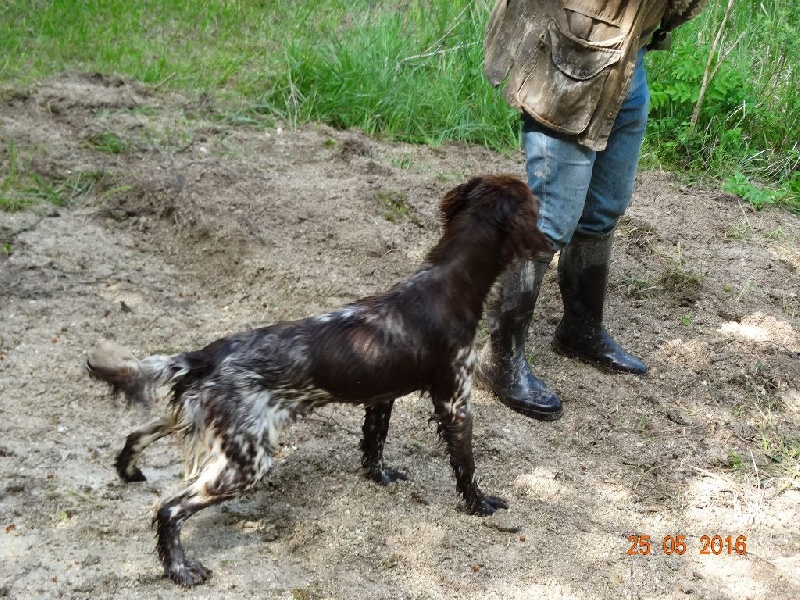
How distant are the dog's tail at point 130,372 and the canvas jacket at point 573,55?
1.89m

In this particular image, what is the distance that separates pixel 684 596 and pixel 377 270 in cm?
261

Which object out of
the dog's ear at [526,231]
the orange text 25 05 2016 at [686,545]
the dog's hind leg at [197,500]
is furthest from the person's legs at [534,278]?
the dog's hind leg at [197,500]

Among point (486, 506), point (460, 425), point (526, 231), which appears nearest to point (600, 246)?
point (526, 231)

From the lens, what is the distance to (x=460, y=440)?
3633mm

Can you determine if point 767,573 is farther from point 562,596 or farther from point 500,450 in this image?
point 500,450

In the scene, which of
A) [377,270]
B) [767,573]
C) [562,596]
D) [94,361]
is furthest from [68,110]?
[767,573]

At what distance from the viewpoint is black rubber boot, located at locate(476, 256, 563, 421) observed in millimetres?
4309

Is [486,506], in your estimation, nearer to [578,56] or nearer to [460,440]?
[460,440]

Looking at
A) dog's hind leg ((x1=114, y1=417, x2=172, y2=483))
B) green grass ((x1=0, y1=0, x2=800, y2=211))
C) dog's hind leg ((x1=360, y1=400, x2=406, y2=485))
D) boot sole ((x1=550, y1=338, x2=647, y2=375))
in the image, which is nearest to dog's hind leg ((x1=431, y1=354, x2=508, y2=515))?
dog's hind leg ((x1=360, y1=400, x2=406, y2=485))

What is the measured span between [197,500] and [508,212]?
5.14ft

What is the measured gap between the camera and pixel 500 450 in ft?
13.6

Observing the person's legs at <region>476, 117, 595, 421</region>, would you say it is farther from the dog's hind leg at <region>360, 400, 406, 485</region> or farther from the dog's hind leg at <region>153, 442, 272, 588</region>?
the dog's hind leg at <region>153, 442, 272, 588</region>

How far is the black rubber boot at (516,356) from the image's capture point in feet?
14.1

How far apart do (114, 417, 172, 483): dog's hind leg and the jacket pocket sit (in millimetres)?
1987
